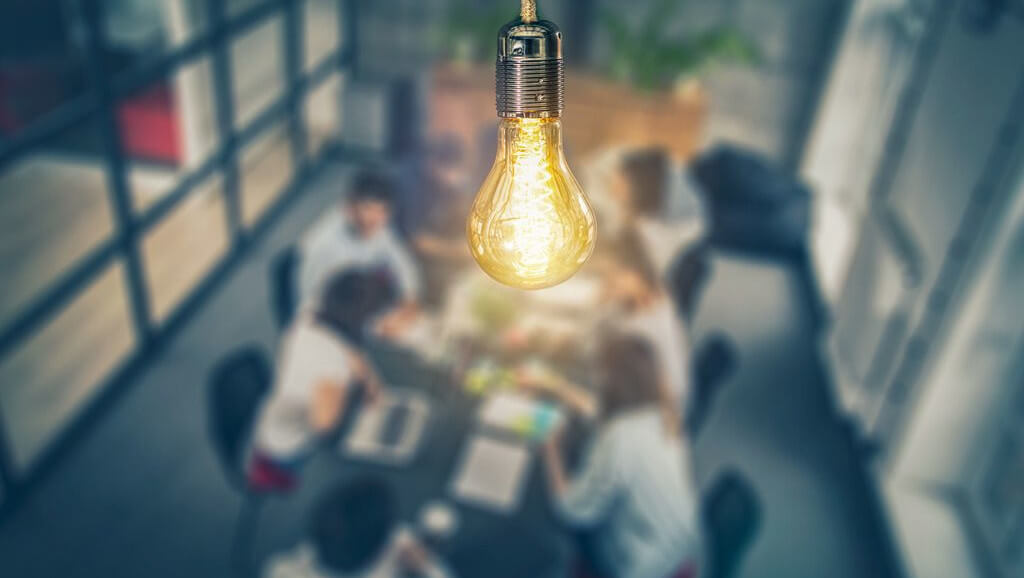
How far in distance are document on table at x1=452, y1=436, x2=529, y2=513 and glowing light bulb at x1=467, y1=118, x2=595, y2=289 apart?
1.56m

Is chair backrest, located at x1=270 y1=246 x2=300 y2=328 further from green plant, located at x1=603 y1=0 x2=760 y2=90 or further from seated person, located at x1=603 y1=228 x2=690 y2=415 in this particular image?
green plant, located at x1=603 y1=0 x2=760 y2=90

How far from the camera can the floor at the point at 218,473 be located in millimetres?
3574

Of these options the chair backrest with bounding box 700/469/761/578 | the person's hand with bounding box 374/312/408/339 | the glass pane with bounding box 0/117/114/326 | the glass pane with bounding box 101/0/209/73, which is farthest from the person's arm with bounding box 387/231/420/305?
the glass pane with bounding box 101/0/209/73

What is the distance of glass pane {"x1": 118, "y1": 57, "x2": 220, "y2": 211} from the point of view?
620cm

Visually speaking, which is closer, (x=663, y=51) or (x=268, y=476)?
(x=268, y=476)

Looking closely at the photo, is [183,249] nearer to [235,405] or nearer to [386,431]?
[235,405]

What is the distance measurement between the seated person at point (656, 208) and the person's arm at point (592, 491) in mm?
2060

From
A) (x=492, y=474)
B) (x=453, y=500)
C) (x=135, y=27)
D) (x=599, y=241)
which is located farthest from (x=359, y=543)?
(x=135, y=27)

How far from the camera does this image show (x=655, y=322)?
3842mm

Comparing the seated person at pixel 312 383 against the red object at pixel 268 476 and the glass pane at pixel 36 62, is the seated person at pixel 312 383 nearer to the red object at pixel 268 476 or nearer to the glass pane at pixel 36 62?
the red object at pixel 268 476

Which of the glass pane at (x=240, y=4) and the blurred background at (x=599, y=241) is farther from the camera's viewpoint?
the glass pane at (x=240, y=4)

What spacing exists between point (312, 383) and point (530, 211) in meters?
1.98

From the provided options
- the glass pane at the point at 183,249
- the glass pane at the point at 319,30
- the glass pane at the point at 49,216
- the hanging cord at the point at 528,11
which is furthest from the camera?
the glass pane at the point at 319,30

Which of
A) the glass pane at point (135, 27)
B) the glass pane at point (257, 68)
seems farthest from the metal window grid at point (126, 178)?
the glass pane at point (135, 27)
